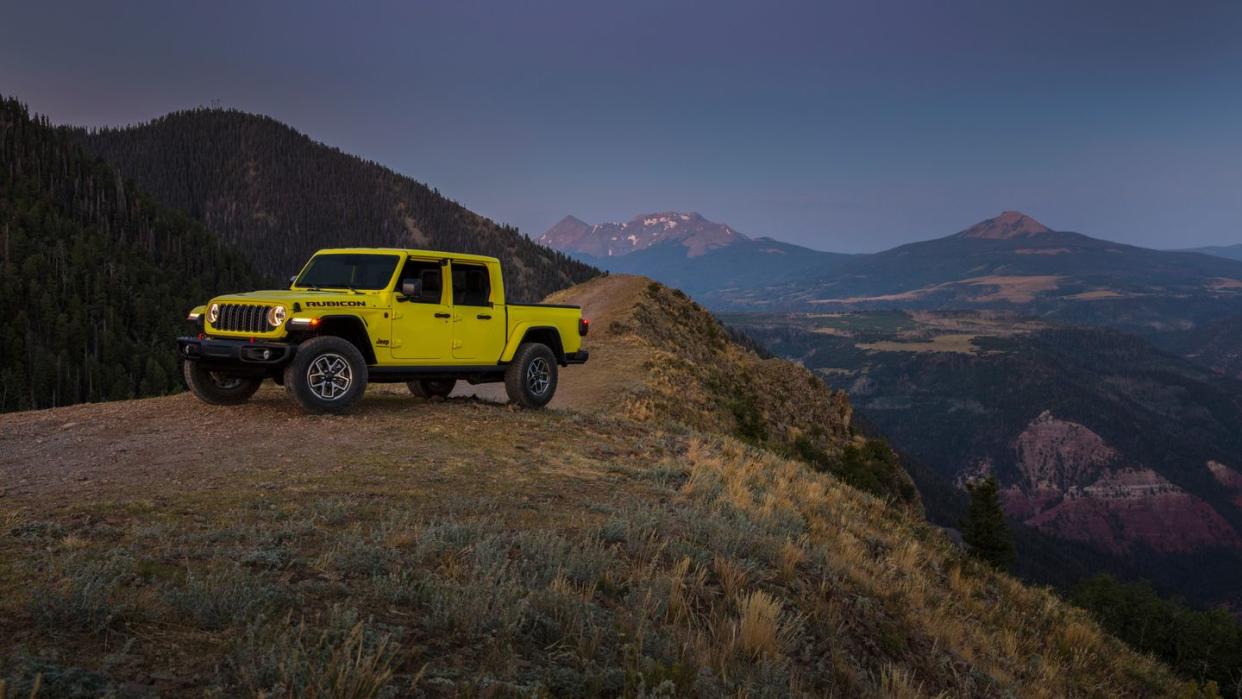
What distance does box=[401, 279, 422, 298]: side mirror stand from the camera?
11325 millimetres

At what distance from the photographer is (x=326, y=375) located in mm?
11219

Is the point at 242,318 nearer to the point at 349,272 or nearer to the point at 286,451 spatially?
the point at 349,272

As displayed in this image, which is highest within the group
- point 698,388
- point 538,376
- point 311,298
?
point 311,298

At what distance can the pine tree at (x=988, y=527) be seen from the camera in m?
45.1

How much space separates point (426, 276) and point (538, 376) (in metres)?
3.35

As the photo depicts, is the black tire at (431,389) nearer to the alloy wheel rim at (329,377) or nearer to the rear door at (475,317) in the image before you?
the rear door at (475,317)

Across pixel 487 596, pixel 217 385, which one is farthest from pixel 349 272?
pixel 487 596

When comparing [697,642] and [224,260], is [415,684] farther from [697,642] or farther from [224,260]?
[224,260]

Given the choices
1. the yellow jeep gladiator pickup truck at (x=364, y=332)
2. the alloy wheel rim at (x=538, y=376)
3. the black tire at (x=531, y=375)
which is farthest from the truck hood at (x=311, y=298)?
the alloy wheel rim at (x=538, y=376)

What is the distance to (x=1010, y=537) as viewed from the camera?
47.5 meters

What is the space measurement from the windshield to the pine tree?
43.4 m

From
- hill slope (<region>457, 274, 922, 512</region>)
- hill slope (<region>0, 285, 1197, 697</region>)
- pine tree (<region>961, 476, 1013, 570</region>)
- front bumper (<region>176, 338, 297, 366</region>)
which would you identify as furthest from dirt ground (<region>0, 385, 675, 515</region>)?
pine tree (<region>961, 476, 1013, 570</region>)

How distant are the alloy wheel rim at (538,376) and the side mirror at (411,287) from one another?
3299mm

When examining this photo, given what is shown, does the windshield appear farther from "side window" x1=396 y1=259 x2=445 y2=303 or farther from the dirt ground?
the dirt ground
